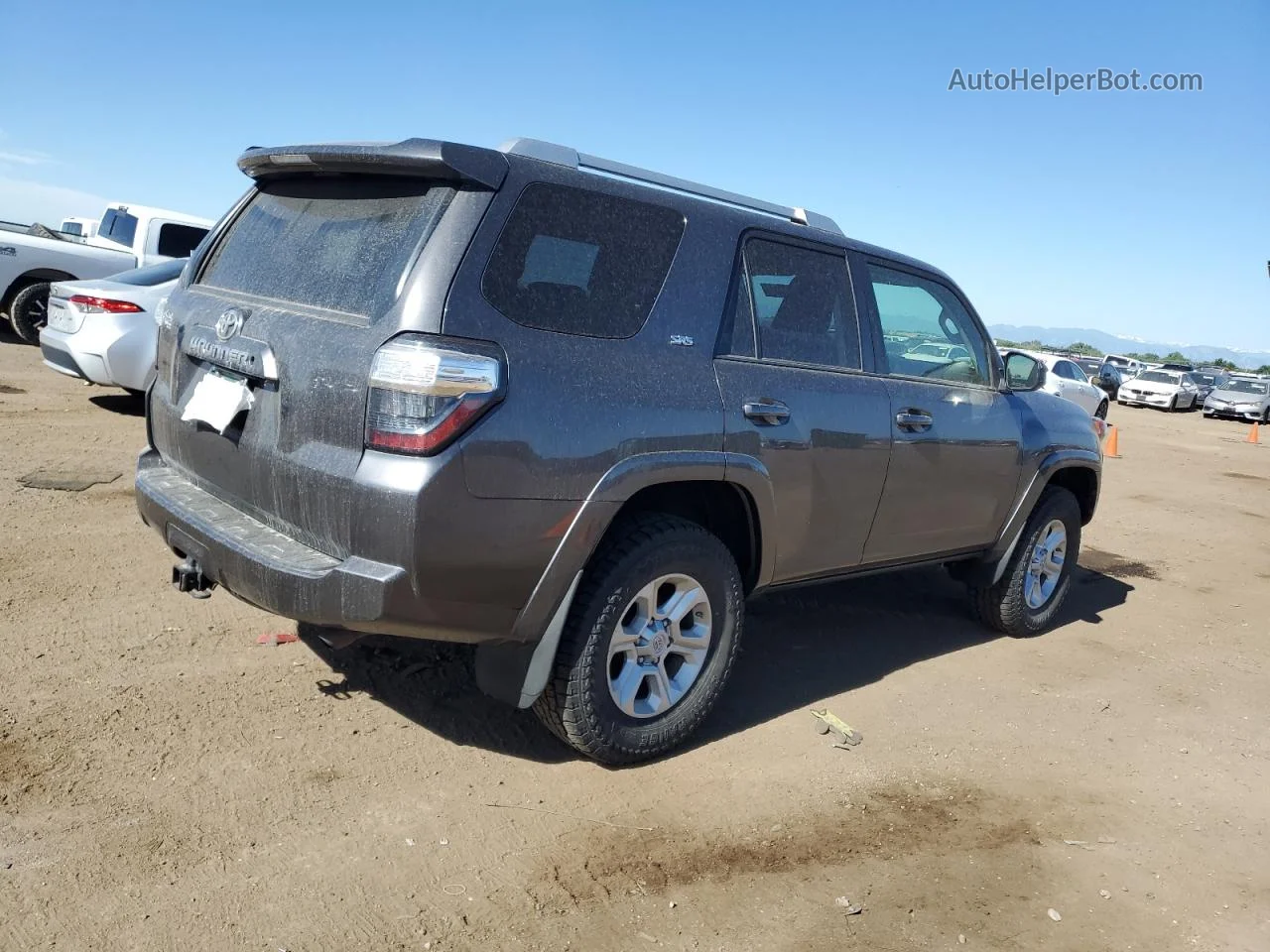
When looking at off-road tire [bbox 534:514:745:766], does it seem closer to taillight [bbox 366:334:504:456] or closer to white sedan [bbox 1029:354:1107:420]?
taillight [bbox 366:334:504:456]

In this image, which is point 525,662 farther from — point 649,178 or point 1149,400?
point 1149,400

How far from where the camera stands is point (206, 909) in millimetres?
2490

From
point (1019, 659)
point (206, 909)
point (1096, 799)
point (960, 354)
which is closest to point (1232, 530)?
point (1019, 659)

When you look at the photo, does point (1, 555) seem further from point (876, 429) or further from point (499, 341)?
point (876, 429)

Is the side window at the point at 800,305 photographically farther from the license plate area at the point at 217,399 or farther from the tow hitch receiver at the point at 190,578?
the tow hitch receiver at the point at 190,578

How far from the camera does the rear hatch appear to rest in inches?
111

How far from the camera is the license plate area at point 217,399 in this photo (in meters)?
3.12

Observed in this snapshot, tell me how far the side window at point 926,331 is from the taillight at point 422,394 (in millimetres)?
2197

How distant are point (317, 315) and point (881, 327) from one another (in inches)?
94.6

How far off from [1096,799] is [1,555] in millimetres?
4949

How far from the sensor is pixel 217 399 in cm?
320

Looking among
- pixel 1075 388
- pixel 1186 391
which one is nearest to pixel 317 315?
pixel 1075 388

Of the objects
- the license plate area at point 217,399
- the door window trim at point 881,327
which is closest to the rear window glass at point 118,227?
the license plate area at point 217,399

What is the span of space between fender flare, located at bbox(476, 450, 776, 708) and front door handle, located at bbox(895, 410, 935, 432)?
1186 mm
